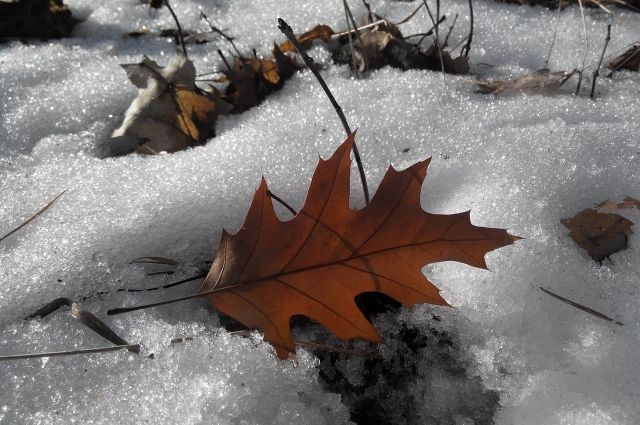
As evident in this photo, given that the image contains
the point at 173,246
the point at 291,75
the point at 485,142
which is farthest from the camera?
the point at 291,75

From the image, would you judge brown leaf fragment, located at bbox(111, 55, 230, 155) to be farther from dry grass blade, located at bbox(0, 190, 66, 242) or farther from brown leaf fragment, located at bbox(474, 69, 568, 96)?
brown leaf fragment, located at bbox(474, 69, 568, 96)

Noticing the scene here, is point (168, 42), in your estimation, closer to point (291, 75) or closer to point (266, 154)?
point (291, 75)

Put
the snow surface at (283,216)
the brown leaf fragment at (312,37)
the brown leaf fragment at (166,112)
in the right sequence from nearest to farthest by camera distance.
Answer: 1. the snow surface at (283,216)
2. the brown leaf fragment at (166,112)
3. the brown leaf fragment at (312,37)

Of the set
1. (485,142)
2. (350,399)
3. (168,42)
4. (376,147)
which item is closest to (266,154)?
(376,147)

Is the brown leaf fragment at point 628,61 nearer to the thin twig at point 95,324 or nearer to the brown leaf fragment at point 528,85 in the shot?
the brown leaf fragment at point 528,85

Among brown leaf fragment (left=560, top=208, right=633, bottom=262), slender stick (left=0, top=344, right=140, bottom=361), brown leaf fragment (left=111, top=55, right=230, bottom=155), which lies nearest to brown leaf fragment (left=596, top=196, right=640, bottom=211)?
brown leaf fragment (left=560, top=208, right=633, bottom=262)

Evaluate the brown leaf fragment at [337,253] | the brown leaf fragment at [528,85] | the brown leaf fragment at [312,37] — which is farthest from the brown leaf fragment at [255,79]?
the brown leaf fragment at [337,253]
